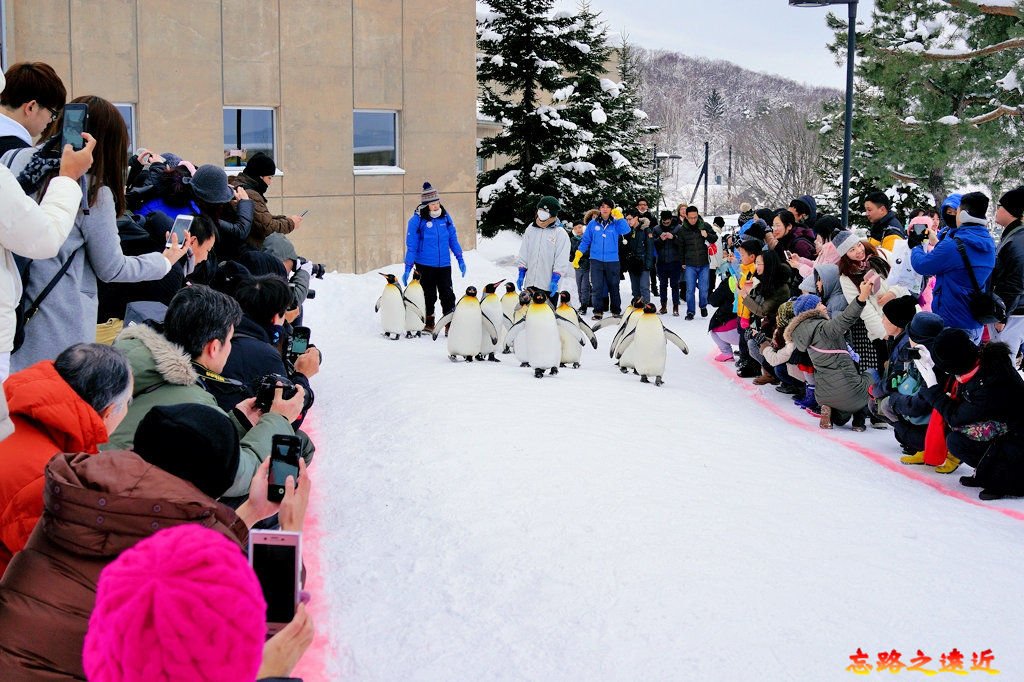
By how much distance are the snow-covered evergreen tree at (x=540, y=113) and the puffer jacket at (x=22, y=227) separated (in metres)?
18.2

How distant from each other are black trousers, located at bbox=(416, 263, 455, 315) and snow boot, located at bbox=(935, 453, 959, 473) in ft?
22.2

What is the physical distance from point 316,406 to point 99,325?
302 centimetres

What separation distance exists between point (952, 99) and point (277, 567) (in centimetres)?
1656

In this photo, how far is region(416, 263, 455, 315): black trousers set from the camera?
12.1 meters

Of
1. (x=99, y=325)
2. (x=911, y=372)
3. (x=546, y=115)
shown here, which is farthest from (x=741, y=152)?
(x=99, y=325)

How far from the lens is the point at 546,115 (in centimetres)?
2186

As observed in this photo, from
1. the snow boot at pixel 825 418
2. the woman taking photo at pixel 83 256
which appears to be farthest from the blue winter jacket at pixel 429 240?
the woman taking photo at pixel 83 256

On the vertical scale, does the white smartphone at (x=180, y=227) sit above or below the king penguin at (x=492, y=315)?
above

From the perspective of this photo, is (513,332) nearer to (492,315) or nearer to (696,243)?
(492,315)

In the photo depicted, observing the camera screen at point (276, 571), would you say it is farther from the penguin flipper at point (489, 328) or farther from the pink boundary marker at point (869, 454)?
the penguin flipper at point (489, 328)

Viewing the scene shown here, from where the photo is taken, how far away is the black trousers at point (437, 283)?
12.1m

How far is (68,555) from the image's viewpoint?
2.20 m

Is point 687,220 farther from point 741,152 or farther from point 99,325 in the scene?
point 741,152

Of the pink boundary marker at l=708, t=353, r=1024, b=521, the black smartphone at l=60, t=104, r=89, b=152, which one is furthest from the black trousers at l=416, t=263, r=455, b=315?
the black smartphone at l=60, t=104, r=89, b=152
